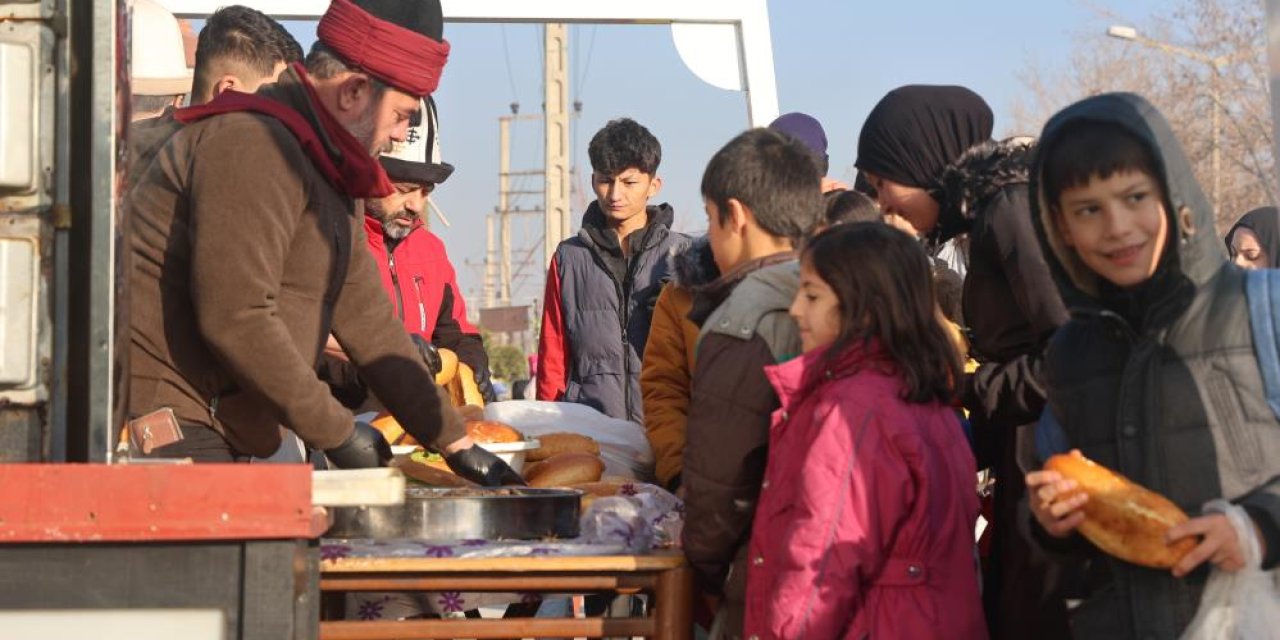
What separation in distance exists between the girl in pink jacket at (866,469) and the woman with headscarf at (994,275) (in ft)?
0.70

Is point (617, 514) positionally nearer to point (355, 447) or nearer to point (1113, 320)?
point (355, 447)

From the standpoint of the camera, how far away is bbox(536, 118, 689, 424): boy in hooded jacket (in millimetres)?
6676

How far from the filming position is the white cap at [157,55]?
582 centimetres

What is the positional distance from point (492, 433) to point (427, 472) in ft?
0.70

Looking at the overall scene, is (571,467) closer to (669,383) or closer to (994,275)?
(669,383)

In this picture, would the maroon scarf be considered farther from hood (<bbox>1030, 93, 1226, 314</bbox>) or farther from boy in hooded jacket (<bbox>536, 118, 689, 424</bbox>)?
boy in hooded jacket (<bbox>536, 118, 689, 424</bbox>)

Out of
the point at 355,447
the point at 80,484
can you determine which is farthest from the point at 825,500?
the point at 80,484

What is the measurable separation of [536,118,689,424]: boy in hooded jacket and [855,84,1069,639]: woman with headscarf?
241 cm

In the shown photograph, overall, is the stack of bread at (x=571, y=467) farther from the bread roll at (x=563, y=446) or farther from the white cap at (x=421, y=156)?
the white cap at (x=421, y=156)

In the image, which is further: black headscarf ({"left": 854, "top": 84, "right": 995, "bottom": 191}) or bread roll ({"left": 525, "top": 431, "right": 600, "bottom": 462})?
bread roll ({"left": 525, "top": 431, "right": 600, "bottom": 462})

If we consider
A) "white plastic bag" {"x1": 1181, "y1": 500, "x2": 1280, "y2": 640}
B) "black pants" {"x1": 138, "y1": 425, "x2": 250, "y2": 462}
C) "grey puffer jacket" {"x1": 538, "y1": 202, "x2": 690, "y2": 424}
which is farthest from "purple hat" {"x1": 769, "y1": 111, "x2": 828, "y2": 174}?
"white plastic bag" {"x1": 1181, "y1": 500, "x2": 1280, "y2": 640}

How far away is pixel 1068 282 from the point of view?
298 cm

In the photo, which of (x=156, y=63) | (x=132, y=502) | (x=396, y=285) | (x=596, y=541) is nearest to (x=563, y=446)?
(x=596, y=541)

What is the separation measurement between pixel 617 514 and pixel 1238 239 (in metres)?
5.04
